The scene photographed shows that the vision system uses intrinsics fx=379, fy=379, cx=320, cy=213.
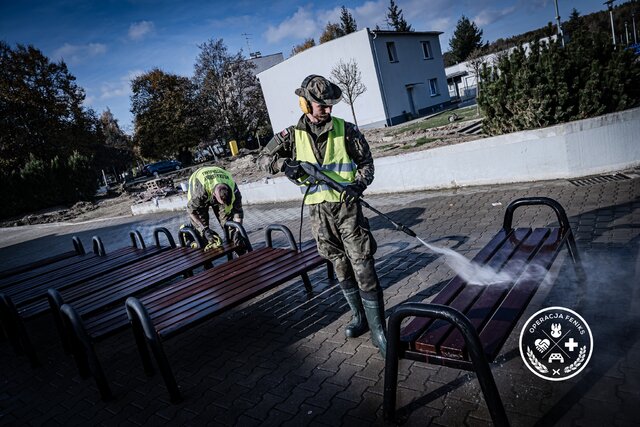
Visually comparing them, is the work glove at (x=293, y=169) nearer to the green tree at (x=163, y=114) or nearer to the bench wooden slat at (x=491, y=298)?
the bench wooden slat at (x=491, y=298)

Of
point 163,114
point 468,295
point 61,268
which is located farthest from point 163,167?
point 468,295

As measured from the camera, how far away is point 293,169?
3.11 metres

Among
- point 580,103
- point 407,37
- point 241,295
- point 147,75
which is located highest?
point 147,75

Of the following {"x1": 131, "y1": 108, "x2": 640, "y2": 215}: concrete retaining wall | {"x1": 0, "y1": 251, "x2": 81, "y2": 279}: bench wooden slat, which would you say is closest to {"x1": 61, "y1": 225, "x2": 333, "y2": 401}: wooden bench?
{"x1": 0, "y1": 251, "x2": 81, "y2": 279}: bench wooden slat

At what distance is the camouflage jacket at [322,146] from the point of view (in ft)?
10.4

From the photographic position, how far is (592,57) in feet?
23.1

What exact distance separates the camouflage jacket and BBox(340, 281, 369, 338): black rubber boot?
0.96 meters

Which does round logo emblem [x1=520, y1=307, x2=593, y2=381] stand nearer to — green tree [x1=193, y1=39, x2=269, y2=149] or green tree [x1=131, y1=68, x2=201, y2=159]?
Answer: green tree [x1=193, y1=39, x2=269, y2=149]

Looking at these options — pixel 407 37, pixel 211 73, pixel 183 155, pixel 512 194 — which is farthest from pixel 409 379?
pixel 183 155

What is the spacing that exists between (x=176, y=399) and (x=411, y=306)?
216cm

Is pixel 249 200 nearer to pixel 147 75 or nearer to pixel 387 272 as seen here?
pixel 387 272

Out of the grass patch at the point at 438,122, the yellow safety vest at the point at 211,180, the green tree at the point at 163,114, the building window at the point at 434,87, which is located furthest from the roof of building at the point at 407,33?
the yellow safety vest at the point at 211,180

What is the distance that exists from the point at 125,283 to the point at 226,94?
32699 mm

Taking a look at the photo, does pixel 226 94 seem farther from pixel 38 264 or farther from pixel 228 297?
pixel 228 297
